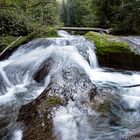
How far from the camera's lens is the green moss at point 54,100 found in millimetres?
6225

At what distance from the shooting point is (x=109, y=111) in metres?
6.73

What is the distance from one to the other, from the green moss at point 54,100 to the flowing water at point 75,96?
0.16 m

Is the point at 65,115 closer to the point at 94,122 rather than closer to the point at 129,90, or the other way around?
the point at 94,122

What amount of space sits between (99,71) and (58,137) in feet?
18.5

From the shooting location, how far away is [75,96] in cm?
669

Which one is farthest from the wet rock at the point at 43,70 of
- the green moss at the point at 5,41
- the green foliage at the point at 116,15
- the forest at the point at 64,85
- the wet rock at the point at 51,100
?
the green foliage at the point at 116,15

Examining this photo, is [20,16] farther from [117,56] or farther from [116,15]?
[116,15]

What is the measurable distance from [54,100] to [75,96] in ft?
1.93

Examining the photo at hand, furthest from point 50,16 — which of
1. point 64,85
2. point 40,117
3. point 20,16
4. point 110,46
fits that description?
point 40,117

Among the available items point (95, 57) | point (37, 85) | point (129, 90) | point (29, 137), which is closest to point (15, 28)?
point (95, 57)

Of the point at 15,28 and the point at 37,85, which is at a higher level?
the point at 15,28

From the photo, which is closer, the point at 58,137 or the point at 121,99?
the point at 58,137

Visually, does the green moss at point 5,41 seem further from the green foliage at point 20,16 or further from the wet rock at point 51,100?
the wet rock at point 51,100

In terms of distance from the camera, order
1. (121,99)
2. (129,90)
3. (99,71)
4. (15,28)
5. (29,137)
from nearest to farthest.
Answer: (29,137) < (121,99) < (129,90) < (99,71) < (15,28)
